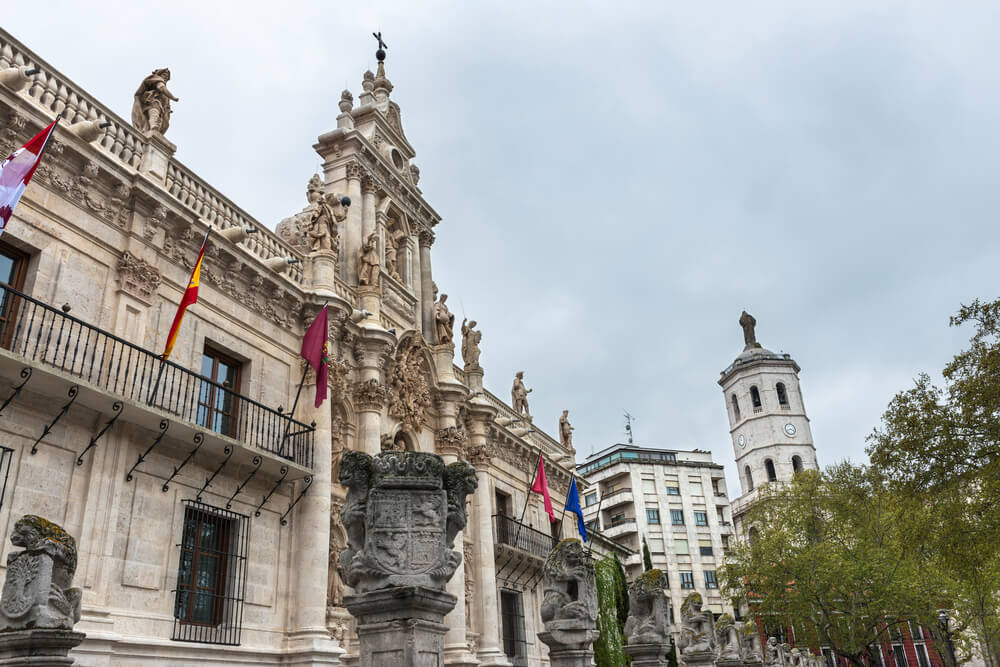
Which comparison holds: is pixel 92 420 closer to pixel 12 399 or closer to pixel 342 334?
pixel 12 399

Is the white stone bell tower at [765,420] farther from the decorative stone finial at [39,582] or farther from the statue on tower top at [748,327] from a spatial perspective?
the decorative stone finial at [39,582]

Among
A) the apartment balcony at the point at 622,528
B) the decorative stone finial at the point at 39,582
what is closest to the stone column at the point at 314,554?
the decorative stone finial at the point at 39,582

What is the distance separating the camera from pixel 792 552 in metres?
29.0

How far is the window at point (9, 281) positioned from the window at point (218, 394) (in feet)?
10.4

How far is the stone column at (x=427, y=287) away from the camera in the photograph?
2259 centimetres

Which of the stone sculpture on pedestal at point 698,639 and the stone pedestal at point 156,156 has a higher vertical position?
the stone pedestal at point 156,156

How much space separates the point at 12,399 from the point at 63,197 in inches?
129

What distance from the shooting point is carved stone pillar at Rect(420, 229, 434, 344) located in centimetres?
2258

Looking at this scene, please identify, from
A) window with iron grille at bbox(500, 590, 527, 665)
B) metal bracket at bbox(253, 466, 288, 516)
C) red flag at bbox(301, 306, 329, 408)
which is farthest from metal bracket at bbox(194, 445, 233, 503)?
window with iron grille at bbox(500, 590, 527, 665)

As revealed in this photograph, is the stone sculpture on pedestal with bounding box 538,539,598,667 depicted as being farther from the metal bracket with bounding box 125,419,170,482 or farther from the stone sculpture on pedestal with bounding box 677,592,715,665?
the metal bracket with bounding box 125,419,170,482

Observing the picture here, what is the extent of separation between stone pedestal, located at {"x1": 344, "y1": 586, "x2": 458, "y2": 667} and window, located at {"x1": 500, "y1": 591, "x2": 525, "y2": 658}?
1697cm

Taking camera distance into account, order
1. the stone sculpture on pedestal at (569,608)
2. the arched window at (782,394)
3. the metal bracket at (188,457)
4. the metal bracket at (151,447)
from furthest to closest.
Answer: the arched window at (782,394) < the metal bracket at (188,457) < the metal bracket at (151,447) < the stone sculpture on pedestal at (569,608)

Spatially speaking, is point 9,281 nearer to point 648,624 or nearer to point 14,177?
point 14,177

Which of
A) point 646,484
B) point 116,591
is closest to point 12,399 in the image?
point 116,591
